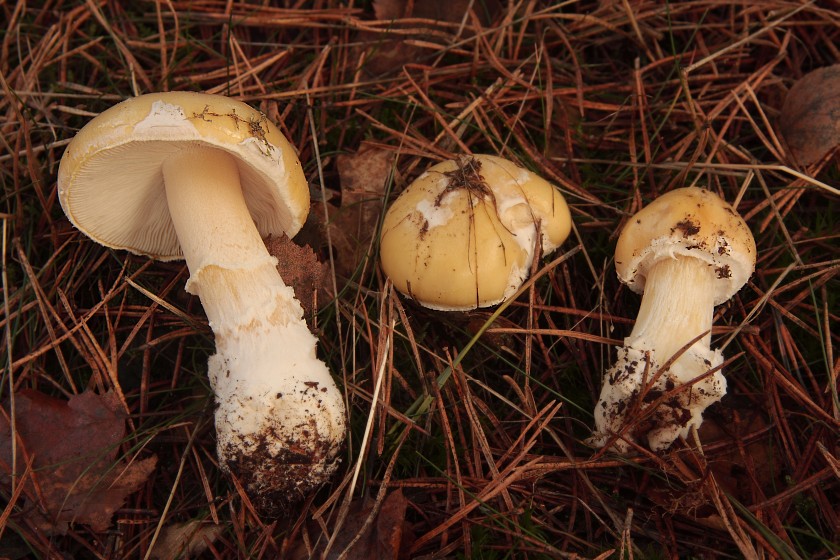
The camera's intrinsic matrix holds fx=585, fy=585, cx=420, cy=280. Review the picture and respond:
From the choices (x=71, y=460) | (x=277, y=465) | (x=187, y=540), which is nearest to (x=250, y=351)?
(x=277, y=465)

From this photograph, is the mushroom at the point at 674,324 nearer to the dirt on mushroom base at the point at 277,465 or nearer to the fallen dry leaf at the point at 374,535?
the fallen dry leaf at the point at 374,535

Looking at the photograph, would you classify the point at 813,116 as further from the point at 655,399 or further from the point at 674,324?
the point at 655,399

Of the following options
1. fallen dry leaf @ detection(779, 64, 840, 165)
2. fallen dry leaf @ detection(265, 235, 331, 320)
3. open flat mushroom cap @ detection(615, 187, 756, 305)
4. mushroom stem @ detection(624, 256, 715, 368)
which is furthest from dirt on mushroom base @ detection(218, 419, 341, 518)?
fallen dry leaf @ detection(779, 64, 840, 165)

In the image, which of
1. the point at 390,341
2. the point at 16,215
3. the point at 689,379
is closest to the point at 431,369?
the point at 390,341

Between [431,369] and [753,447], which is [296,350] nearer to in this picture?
[431,369]

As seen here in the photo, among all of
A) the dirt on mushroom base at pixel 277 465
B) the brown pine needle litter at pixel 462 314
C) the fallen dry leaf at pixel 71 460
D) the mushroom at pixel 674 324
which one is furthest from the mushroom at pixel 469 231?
the fallen dry leaf at pixel 71 460

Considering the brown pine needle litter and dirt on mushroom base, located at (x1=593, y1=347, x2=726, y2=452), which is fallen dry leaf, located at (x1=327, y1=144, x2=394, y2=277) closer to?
the brown pine needle litter

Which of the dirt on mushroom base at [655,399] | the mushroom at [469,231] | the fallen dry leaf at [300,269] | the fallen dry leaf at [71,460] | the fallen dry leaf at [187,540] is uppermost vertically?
the mushroom at [469,231]
